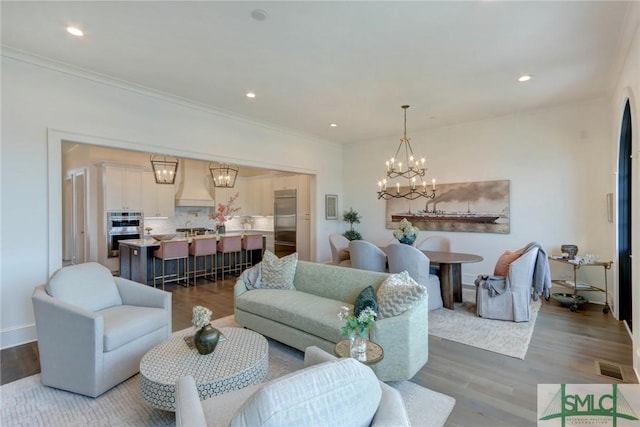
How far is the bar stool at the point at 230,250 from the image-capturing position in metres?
6.45

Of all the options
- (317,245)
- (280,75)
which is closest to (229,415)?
(280,75)

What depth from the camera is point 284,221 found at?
8.62m

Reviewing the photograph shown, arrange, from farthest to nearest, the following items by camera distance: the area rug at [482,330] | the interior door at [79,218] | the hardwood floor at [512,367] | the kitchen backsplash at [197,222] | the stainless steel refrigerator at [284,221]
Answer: the stainless steel refrigerator at [284,221] → the kitchen backsplash at [197,222] → the interior door at [79,218] → the area rug at [482,330] → the hardwood floor at [512,367]

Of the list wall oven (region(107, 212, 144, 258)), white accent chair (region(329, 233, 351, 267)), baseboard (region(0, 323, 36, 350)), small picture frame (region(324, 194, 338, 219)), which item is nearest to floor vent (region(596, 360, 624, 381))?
white accent chair (region(329, 233, 351, 267))

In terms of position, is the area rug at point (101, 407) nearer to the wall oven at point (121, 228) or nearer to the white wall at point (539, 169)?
the white wall at point (539, 169)

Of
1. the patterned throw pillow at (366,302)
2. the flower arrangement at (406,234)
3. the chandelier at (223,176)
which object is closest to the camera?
the patterned throw pillow at (366,302)

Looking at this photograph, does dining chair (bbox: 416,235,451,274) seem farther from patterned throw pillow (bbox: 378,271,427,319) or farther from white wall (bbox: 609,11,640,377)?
patterned throw pillow (bbox: 378,271,427,319)

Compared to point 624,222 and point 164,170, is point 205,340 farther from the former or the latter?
point 624,222

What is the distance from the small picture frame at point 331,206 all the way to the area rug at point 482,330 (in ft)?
12.4

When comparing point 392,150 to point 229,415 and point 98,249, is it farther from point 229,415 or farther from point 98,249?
point 98,249

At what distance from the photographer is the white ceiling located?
8.56 feet

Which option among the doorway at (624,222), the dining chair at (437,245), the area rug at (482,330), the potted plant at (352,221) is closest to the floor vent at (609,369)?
the area rug at (482,330)

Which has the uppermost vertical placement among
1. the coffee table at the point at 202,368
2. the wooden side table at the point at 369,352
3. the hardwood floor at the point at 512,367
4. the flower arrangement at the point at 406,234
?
the flower arrangement at the point at 406,234

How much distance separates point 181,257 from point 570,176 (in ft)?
23.1
